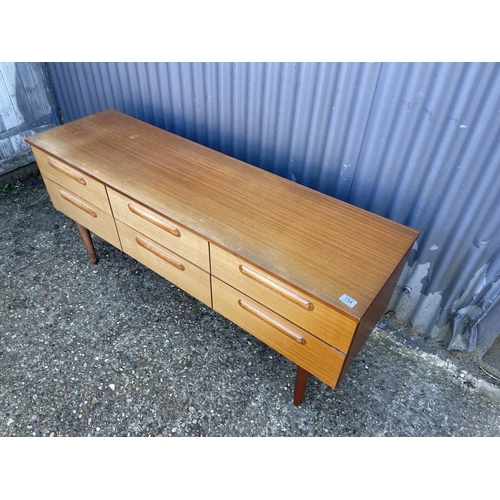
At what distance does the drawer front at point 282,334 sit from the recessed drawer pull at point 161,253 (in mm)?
194

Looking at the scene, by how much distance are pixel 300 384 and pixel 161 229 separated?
2.80 feet

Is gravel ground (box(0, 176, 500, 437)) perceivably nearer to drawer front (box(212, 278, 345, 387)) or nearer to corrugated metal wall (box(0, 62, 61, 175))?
drawer front (box(212, 278, 345, 387))

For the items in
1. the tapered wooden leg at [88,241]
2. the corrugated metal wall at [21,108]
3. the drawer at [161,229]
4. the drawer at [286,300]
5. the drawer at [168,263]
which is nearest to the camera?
the drawer at [286,300]

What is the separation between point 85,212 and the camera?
1.95m

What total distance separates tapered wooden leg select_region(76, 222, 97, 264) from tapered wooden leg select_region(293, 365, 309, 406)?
4.55ft

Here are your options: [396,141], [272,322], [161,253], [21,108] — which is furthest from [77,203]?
[396,141]

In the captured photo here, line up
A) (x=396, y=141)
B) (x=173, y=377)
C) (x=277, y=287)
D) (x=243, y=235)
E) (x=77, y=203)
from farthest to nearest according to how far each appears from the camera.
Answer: (x=77, y=203)
(x=173, y=377)
(x=396, y=141)
(x=243, y=235)
(x=277, y=287)

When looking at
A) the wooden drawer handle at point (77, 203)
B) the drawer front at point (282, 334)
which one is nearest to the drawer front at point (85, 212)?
the wooden drawer handle at point (77, 203)

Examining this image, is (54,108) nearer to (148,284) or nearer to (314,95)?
(148,284)

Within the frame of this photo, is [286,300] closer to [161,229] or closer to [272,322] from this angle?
[272,322]

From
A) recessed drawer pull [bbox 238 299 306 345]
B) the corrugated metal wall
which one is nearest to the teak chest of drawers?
recessed drawer pull [bbox 238 299 306 345]

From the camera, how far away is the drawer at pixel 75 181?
5.74 ft

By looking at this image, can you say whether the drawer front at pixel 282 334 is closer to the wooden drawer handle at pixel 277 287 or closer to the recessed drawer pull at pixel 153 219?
the wooden drawer handle at pixel 277 287
